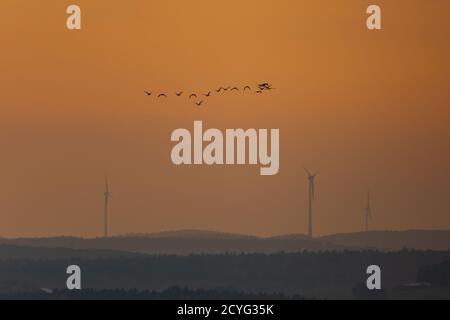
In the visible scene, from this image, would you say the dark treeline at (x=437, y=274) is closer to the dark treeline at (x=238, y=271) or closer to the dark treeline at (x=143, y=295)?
the dark treeline at (x=238, y=271)

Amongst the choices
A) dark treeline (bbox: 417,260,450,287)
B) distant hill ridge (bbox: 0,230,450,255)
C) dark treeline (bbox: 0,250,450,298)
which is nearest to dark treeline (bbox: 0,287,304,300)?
dark treeline (bbox: 0,250,450,298)

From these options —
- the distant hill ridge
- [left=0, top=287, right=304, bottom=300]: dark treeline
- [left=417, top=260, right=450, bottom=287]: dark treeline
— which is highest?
the distant hill ridge

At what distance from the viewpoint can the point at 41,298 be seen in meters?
34.6

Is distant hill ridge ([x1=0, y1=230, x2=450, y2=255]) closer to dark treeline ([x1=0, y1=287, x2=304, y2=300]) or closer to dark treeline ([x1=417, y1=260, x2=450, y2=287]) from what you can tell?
dark treeline ([x1=417, y1=260, x2=450, y2=287])

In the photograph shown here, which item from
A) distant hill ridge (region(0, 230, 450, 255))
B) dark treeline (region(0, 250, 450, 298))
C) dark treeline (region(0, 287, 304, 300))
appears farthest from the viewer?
dark treeline (region(0, 250, 450, 298))

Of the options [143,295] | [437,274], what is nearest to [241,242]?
[143,295]

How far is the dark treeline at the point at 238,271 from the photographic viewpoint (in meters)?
34.9

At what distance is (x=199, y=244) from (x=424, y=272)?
15.5 ft

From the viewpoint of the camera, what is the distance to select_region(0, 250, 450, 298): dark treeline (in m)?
34.9

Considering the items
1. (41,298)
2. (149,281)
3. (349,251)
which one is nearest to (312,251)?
(349,251)

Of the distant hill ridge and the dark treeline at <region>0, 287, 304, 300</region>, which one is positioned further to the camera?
the distant hill ridge
